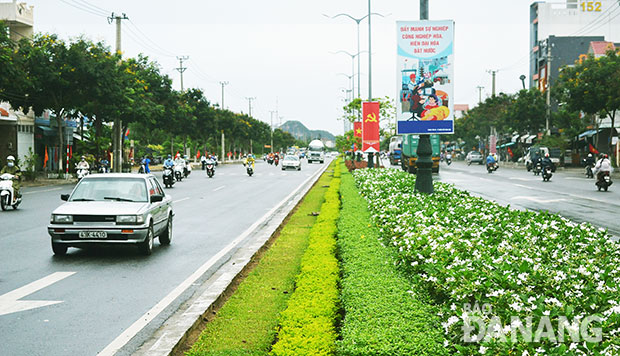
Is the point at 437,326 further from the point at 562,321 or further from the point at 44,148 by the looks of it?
the point at 44,148

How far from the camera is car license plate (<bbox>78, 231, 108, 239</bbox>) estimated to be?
408 inches

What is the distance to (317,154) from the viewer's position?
90.3 metres

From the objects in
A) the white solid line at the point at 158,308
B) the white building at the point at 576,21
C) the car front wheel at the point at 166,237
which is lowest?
the white solid line at the point at 158,308

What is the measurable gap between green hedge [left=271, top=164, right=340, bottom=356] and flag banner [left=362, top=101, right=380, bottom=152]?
21897 millimetres

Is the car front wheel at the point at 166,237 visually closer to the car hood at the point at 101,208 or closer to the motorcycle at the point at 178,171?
the car hood at the point at 101,208

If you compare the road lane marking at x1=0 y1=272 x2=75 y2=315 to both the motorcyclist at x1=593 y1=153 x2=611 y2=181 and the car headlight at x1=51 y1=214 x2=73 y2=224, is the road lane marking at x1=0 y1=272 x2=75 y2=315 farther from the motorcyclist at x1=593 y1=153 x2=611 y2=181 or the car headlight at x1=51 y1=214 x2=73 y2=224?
the motorcyclist at x1=593 y1=153 x2=611 y2=181

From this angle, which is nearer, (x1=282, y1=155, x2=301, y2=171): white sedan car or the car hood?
the car hood

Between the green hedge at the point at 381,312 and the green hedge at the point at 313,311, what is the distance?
17 centimetres

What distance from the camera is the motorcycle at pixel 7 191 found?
747 inches

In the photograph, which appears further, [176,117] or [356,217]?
[176,117]

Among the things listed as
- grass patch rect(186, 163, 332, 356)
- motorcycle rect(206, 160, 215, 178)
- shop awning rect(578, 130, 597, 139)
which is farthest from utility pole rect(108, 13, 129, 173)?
shop awning rect(578, 130, 597, 139)

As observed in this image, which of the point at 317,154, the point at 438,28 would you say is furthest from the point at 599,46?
the point at 438,28

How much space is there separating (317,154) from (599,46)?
131 feet

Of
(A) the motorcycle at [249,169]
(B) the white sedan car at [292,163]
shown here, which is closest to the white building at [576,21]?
(B) the white sedan car at [292,163]
